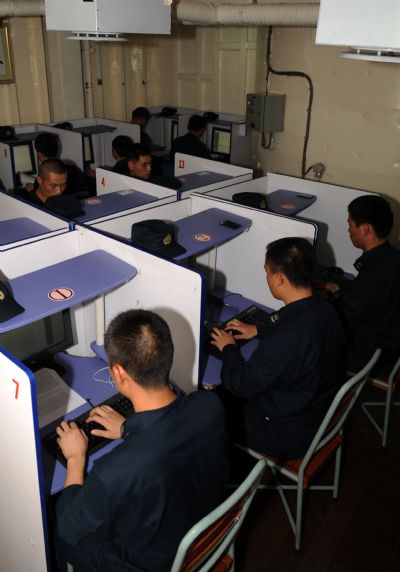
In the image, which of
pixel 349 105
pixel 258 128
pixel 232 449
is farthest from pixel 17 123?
pixel 232 449

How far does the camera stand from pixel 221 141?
6.38 metres

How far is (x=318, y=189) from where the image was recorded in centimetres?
382

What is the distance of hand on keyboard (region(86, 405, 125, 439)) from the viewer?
6.36 ft

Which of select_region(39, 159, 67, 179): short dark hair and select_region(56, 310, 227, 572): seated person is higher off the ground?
select_region(39, 159, 67, 179): short dark hair

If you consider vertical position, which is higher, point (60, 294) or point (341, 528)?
point (60, 294)

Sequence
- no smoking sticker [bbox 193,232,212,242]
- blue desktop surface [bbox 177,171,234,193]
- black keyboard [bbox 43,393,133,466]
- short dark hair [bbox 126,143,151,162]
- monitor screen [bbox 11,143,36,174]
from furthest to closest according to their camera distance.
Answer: monitor screen [bbox 11,143,36,174] → short dark hair [bbox 126,143,151,162] → blue desktop surface [bbox 177,171,234,193] → no smoking sticker [bbox 193,232,212,242] → black keyboard [bbox 43,393,133,466]

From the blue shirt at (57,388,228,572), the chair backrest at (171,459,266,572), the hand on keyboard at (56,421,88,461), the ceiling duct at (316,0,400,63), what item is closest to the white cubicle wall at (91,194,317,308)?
the ceiling duct at (316,0,400,63)

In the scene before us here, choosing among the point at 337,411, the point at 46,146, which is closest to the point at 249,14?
the point at 46,146

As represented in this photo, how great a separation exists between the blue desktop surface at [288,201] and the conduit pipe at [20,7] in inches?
120

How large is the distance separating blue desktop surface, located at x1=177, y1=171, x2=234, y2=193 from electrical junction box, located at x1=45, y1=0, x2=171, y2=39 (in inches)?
46.2

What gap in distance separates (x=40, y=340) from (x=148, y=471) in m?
1.16

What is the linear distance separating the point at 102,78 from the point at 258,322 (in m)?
5.39

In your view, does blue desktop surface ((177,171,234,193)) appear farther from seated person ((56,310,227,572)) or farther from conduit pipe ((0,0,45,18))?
seated person ((56,310,227,572))

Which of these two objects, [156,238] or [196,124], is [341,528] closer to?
[156,238]
